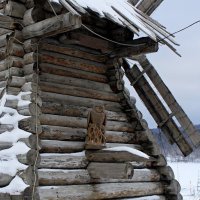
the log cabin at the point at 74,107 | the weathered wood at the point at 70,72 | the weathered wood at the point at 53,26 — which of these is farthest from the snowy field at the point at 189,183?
the weathered wood at the point at 53,26

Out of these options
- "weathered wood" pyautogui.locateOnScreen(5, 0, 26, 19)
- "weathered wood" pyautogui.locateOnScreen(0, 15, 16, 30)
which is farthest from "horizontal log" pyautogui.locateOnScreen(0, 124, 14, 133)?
"weathered wood" pyautogui.locateOnScreen(5, 0, 26, 19)

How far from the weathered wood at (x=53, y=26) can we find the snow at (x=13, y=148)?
94 centimetres

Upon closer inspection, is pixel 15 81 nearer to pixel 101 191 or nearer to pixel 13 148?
pixel 13 148

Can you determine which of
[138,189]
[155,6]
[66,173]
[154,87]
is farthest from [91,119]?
[155,6]

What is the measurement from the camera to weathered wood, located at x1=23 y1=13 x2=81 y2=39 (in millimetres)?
6042

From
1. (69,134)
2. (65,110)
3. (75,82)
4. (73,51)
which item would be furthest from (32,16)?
(69,134)

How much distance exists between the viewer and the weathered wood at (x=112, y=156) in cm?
680

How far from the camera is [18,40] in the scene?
22.9ft

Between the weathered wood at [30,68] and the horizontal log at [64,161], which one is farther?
the weathered wood at [30,68]

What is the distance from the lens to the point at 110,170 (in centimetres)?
688

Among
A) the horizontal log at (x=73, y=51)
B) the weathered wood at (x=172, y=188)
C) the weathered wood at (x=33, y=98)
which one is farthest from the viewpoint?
the weathered wood at (x=172, y=188)

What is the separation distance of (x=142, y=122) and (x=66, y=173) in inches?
91.3

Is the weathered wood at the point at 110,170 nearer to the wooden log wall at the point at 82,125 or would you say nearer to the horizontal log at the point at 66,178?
the wooden log wall at the point at 82,125

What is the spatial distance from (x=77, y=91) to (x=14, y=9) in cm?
174
